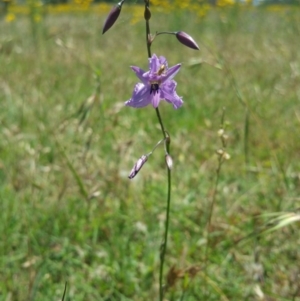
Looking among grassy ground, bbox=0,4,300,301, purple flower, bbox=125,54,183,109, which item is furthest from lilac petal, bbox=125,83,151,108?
grassy ground, bbox=0,4,300,301

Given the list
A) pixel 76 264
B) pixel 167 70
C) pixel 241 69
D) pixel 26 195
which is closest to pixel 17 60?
pixel 241 69

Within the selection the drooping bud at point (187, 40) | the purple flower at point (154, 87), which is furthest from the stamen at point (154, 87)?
the drooping bud at point (187, 40)

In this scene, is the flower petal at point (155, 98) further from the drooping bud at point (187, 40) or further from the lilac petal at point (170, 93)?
the drooping bud at point (187, 40)

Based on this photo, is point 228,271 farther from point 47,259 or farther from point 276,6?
point 276,6

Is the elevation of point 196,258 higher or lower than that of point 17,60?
higher

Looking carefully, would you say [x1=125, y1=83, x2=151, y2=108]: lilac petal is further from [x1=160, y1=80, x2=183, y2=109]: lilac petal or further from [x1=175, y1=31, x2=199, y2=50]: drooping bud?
[x1=175, y1=31, x2=199, y2=50]: drooping bud

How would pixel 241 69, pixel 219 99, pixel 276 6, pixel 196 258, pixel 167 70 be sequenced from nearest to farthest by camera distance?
pixel 167 70 < pixel 196 258 < pixel 219 99 < pixel 241 69 < pixel 276 6
